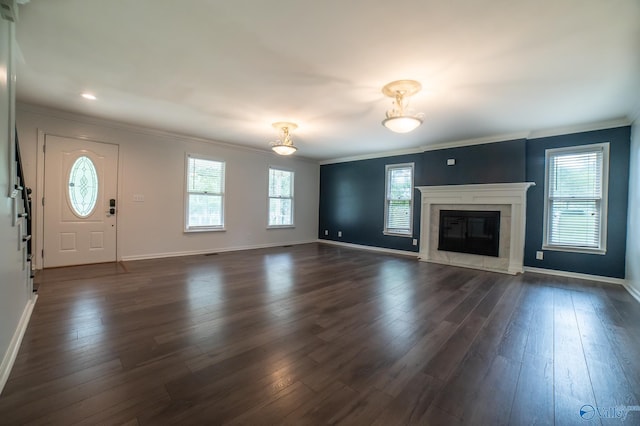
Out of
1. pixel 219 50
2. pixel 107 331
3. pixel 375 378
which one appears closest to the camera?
pixel 375 378

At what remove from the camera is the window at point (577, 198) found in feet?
13.9

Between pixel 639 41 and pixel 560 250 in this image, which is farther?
pixel 560 250

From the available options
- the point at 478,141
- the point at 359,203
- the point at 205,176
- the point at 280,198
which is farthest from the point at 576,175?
the point at 205,176

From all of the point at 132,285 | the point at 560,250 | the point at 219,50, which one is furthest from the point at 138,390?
the point at 560,250

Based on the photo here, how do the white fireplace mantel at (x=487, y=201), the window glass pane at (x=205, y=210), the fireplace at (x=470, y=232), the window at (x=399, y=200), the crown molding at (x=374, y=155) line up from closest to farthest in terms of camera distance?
the white fireplace mantel at (x=487, y=201)
the fireplace at (x=470, y=232)
the window glass pane at (x=205, y=210)
the crown molding at (x=374, y=155)
the window at (x=399, y=200)

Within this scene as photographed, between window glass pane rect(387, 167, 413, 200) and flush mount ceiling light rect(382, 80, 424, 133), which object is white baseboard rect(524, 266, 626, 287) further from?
flush mount ceiling light rect(382, 80, 424, 133)

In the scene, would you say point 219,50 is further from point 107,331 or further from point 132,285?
point 132,285

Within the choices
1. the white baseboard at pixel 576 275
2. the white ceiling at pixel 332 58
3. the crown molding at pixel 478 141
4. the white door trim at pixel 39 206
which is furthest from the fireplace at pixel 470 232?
the white door trim at pixel 39 206

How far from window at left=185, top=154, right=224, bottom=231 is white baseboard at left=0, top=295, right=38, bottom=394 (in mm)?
3344

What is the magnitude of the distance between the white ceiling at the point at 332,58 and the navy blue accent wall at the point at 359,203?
2684 mm

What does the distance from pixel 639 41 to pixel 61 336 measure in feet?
17.2

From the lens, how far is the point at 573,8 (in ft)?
6.15

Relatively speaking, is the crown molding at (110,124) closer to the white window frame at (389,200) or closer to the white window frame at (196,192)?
the white window frame at (196,192)

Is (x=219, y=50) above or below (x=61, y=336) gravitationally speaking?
above
